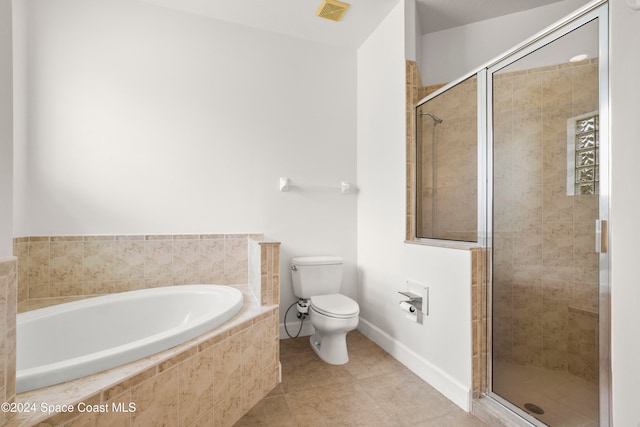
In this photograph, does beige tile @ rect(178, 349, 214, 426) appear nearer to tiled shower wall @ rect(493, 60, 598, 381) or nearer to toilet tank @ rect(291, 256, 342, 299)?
toilet tank @ rect(291, 256, 342, 299)

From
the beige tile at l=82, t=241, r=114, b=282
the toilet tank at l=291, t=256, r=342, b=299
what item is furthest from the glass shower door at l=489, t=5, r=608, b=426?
the beige tile at l=82, t=241, r=114, b=282

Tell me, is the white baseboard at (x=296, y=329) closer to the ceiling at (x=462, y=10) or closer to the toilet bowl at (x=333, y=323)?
the toilet bowl at (x=333, y=323)

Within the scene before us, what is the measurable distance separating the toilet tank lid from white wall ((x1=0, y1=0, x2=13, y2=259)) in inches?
72.6

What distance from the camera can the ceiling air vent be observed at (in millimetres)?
2264

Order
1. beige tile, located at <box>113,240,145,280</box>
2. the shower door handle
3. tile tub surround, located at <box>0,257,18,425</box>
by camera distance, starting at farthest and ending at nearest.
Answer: beige tile, located at <box>113,240,145,280</box>, the shower door handle, tile tub surround, located at <box>0,257,18,425</box>

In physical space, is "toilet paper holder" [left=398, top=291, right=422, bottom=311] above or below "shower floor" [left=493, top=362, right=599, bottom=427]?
above

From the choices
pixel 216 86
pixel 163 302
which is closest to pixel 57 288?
pixel 163 302

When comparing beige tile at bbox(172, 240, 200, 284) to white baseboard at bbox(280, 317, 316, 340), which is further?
white baseboard at bbox(280, 317, 316, 340)

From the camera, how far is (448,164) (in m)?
2.09

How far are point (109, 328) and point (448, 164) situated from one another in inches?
94.4

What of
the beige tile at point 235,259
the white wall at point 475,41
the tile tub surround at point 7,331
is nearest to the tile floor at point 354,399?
the beige tile at point 235,259

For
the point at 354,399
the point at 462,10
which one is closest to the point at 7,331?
the point at 354,399

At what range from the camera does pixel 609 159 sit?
1153 mm

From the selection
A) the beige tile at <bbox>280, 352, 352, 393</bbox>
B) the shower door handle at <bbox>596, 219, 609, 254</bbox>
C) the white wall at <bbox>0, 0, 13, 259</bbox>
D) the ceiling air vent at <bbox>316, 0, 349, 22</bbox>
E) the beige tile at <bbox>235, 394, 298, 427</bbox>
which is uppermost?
the ceiling air vent at <bbox>316, 0, 349, 22</bbox>
